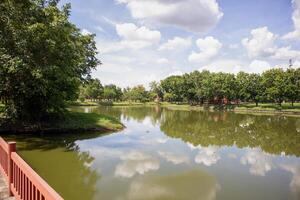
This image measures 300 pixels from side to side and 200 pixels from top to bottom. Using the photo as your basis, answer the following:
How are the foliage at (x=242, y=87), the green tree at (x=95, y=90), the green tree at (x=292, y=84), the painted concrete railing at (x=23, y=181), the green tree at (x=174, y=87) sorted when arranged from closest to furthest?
the painted concrete railing at (x=23, y=181)
the green tree at (x=292, y=84)
the foliage at (x=242, y=87)
the green tree at (x=174, y=87)
the green tree at (x=95, y=90)

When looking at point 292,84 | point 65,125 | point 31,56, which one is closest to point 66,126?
point 65,125

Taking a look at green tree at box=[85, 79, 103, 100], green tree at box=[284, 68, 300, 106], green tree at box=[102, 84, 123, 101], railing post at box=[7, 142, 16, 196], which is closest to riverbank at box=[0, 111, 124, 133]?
railing post at box=[7, 142, 16, 196]

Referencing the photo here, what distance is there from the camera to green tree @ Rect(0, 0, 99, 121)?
14.8 meters

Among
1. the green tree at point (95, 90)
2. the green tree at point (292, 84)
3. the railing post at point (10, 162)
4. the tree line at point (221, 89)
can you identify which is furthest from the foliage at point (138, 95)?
the railing post at point (10, 162)

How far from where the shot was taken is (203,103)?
80875mm

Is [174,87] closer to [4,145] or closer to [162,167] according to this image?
[162,167]

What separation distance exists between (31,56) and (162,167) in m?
9.39

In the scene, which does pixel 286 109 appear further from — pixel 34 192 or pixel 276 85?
pixel 34 192

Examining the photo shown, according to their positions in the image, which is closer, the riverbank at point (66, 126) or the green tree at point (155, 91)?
the riverbank at point (66, 126)

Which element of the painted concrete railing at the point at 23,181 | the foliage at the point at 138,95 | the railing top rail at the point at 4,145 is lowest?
the painted concrete railing at the point at 23,181

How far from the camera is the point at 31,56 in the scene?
51.6ft

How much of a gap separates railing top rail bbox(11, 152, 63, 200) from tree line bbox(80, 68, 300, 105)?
3673cm

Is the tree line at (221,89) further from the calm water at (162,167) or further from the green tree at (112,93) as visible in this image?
the calm water at (162,167)

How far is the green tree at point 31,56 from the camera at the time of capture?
48.5 feet
